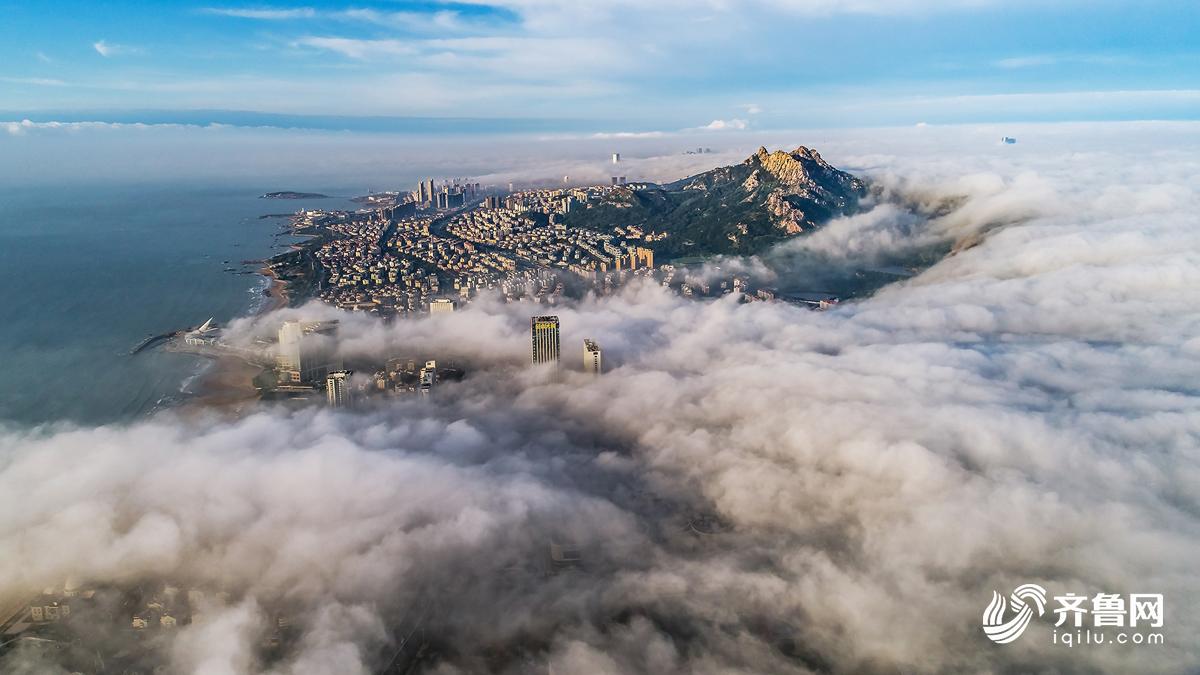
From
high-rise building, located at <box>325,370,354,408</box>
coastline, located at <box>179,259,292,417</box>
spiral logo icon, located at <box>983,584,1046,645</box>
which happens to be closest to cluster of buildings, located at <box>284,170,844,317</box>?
coastline, located at <box>179,259,292,417</box>

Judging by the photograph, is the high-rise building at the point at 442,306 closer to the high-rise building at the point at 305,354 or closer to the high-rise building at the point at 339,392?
the high-rise building at the point at 305,354

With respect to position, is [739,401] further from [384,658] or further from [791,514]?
[384,658]

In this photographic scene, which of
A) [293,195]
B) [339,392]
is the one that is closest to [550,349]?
[339,392]

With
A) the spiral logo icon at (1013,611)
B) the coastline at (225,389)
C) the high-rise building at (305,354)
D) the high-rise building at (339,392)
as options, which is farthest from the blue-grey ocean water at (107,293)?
the spiral logo icon at (1013,611)

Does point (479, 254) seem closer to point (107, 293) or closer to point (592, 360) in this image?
point (107, 293)

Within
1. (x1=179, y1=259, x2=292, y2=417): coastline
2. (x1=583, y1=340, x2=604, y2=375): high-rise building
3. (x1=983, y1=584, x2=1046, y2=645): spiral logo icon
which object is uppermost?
(x1=583, y1=340, x2=604, y2=375): high-rise building

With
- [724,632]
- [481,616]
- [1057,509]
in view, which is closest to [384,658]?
[481,616]

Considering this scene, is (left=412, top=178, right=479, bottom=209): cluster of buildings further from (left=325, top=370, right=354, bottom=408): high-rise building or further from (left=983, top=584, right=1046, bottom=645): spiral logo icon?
(left=983, top=584, right=1046, bottom=645): spiral logo icon
